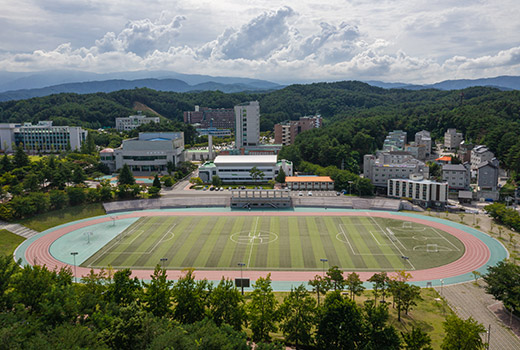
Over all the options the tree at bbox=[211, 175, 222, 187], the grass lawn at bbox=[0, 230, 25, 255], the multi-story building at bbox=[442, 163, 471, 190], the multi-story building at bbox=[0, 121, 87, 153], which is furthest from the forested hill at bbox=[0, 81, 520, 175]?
the grass lawn at bbox=[0, 230, 25, 255]

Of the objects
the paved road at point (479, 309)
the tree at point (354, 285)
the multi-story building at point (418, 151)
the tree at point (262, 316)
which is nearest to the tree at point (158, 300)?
the tree at point (262, 316)

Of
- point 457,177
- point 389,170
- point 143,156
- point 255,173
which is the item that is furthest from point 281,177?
point 143,156

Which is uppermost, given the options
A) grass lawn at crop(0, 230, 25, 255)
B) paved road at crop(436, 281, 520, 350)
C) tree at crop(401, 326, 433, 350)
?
tree at crop(401, 326, 433, 350)

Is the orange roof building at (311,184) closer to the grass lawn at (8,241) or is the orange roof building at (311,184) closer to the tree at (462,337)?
the grass lawn at (8,241)

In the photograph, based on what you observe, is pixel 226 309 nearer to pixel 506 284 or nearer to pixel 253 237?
pixel 253 237

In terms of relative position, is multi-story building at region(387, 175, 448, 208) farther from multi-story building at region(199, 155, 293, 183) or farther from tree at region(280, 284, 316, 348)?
tree at region(280, 284, 316, 348)

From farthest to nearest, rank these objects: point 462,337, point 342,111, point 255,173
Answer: point 342,111
point 255,173
point 462,337
